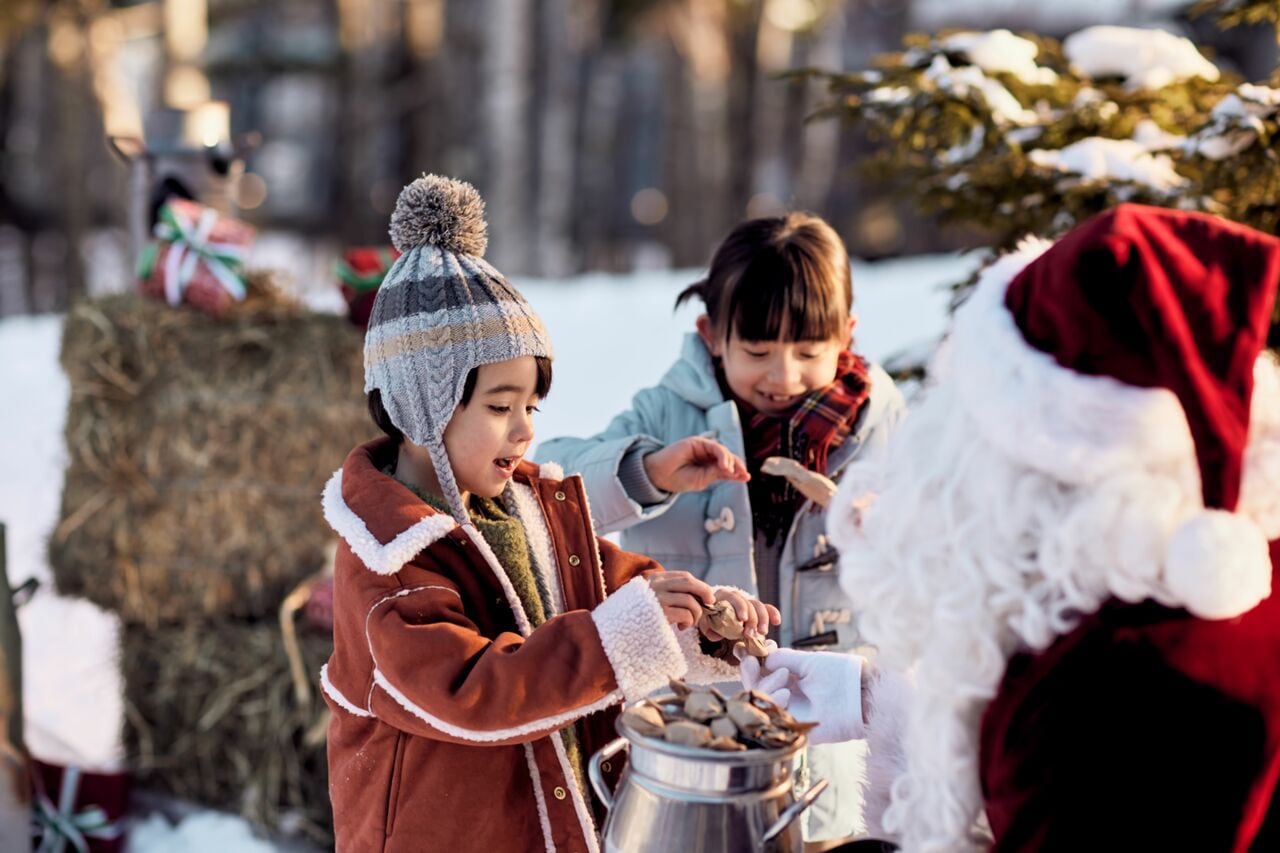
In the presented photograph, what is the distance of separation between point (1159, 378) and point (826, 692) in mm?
721

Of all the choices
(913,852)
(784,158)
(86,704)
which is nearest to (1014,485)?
(913,852)

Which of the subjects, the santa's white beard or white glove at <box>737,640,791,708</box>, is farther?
white glove at <box>737,640,791,708</box>

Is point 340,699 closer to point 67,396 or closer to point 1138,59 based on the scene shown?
point 1138,59

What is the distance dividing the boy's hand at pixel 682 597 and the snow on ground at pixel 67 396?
2028 millimetres

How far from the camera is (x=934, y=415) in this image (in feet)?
5.01

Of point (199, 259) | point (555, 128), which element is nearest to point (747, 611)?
point (199, 259)

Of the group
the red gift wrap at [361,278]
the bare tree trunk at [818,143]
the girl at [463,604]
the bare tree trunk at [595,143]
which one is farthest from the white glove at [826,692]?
the bare tree trunk at [595,143]

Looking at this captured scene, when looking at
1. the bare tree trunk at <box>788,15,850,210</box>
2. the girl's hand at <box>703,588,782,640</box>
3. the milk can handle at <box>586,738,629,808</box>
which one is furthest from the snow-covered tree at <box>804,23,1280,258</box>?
the bare tree trunk at <box>788,15,850,210</box>

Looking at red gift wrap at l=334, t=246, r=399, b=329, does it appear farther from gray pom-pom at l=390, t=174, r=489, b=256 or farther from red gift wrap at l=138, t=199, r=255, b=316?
gray pom-pom at l=390, t=174, r=489, b=256

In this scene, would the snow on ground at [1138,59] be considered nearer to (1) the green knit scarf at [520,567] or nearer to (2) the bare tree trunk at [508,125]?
(1) the green knit scarf at [520,567]

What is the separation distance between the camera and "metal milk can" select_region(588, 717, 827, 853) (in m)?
1.51

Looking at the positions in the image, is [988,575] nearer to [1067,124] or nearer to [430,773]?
[430,773]

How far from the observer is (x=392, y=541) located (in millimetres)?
1828

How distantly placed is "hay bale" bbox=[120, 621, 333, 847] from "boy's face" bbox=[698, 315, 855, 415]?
6.30 feet
